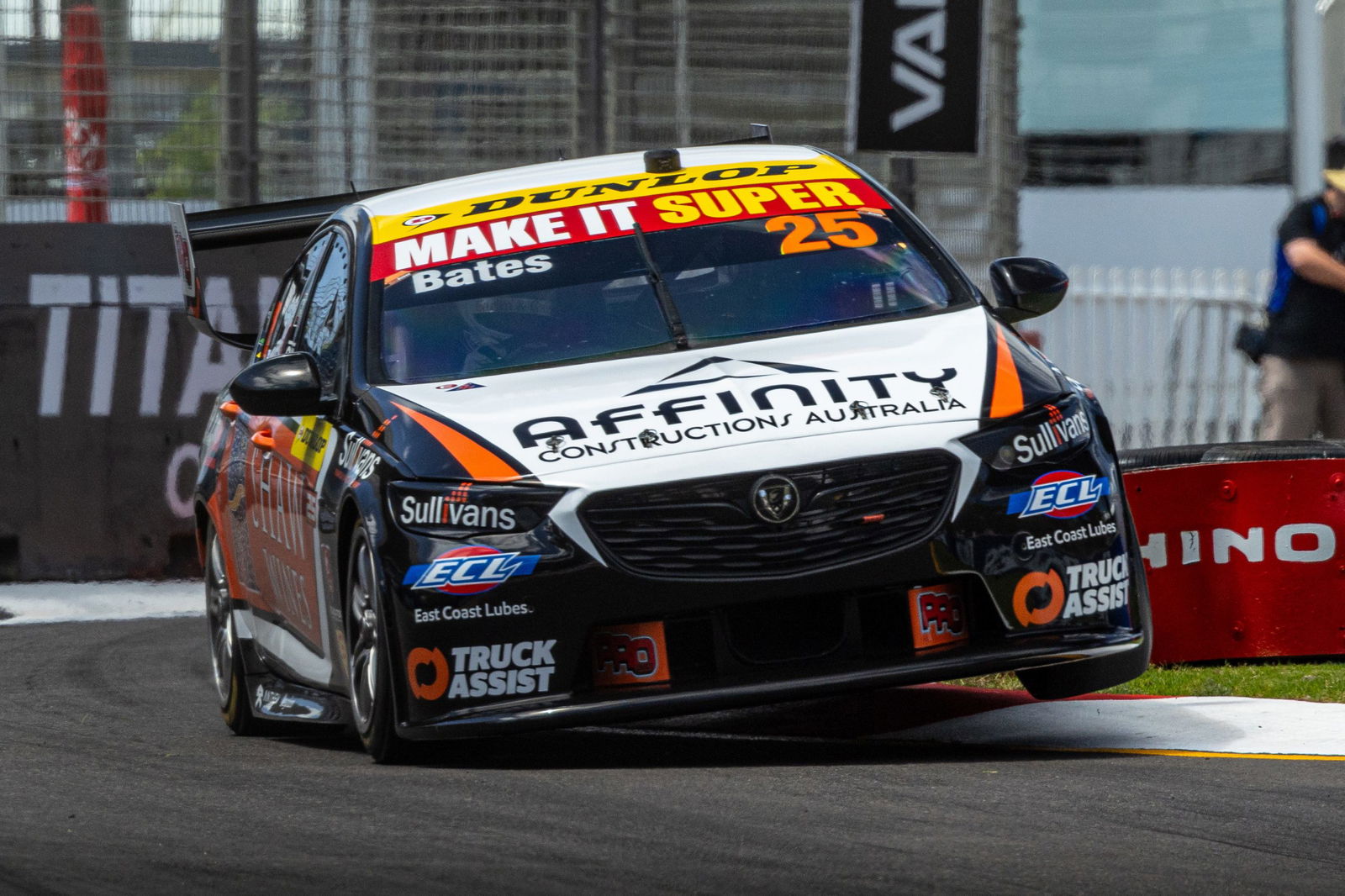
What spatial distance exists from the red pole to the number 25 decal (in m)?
6.79

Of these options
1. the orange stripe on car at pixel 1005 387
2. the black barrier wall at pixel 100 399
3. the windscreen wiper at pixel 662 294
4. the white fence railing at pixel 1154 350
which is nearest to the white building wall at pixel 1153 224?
the white fence railing at pixel 1154 350

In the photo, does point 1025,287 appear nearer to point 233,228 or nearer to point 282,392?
point 282,392

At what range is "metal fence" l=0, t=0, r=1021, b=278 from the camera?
43.9 feet

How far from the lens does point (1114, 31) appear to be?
95.8 feet

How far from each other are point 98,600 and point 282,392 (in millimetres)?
5924

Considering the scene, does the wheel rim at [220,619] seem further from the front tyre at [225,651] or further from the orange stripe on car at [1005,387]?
the orange stripe on car at [1005,387]

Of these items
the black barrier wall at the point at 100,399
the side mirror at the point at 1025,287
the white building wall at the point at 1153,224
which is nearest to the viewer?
the side mirror at the point at 1025,287

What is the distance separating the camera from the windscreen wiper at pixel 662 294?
6.95 m

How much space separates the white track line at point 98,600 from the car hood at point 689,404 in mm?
5933

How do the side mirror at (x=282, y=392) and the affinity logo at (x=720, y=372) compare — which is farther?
the side mirror at (x=282, y=392)

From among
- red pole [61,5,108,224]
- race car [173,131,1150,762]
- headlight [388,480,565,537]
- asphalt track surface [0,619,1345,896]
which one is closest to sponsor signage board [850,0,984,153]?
race car [173,131,1150,762]

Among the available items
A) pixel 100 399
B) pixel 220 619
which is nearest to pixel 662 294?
pixel 220 619

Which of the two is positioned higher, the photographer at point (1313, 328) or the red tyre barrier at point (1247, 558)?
the photographer at point (1313, 328)

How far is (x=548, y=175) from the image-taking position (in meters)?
7.77
